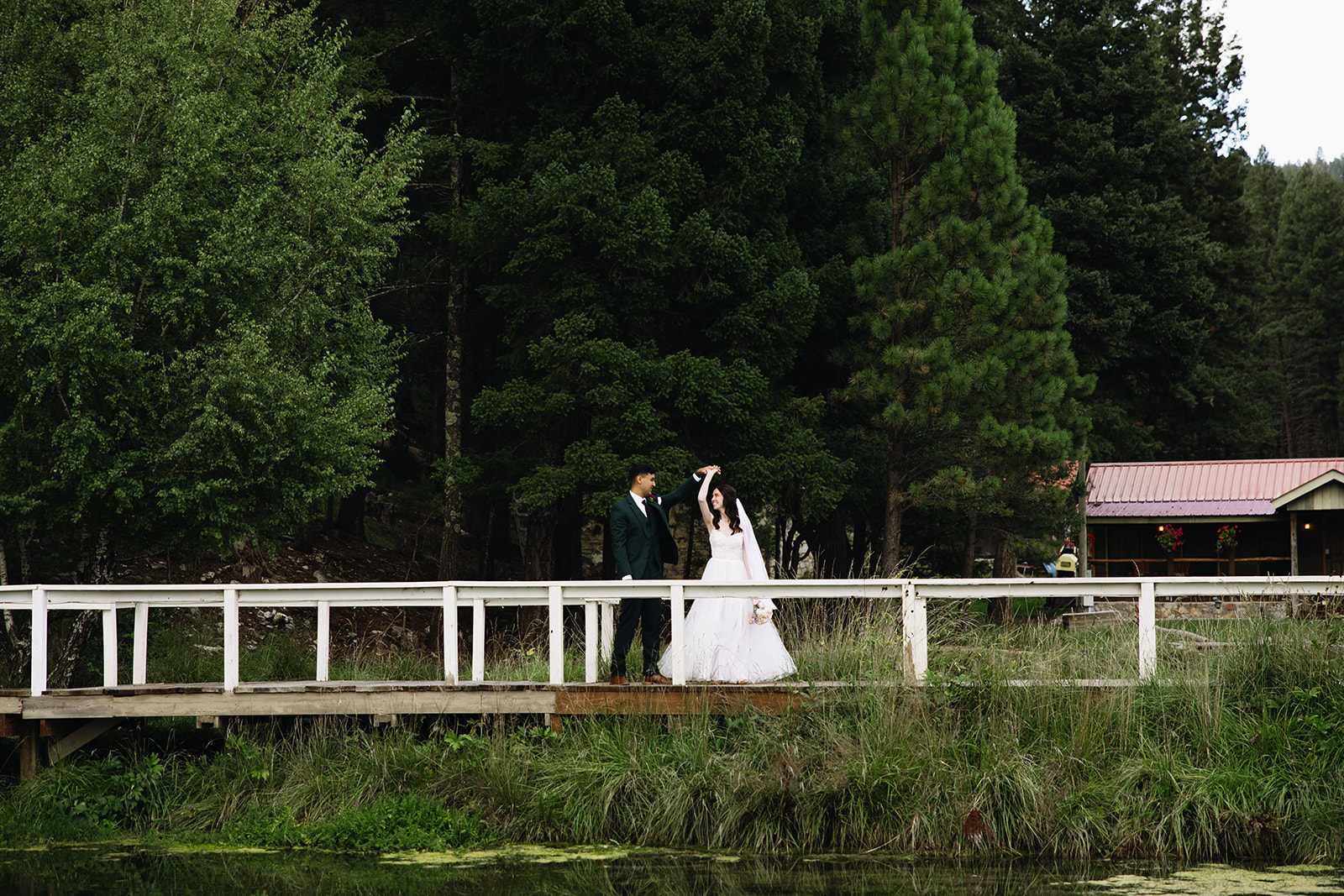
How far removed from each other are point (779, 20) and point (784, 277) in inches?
177

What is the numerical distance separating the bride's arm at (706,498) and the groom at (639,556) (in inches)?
2.3

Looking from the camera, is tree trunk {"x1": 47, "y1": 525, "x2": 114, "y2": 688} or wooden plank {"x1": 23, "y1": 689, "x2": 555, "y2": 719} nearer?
wooden plank {"x1": 23, "y1": 689, "x2": 555, "y2": 719}

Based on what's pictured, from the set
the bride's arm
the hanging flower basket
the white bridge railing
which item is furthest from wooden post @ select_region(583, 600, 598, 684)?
the hanging flower basket

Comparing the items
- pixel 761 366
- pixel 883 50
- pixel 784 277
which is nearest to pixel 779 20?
pixel 883 50

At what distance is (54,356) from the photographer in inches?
487

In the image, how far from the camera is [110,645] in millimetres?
10875

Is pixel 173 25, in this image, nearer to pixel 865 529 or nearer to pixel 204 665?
pixel 204 665

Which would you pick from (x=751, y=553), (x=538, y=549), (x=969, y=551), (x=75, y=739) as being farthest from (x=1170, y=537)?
(x=75, y=739)

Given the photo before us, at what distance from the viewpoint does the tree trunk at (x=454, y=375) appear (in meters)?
22.0

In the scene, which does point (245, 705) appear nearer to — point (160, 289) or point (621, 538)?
point (621, 538)

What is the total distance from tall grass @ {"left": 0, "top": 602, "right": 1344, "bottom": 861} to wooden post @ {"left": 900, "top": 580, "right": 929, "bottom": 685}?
108mm

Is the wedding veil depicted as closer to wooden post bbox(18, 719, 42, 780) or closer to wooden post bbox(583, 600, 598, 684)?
wooden post bbox(583, 600, 598, 684)

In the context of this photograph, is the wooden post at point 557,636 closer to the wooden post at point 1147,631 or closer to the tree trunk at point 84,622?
the wooden post at point 1147,631

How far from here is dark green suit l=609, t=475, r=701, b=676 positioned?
35.0 ft
